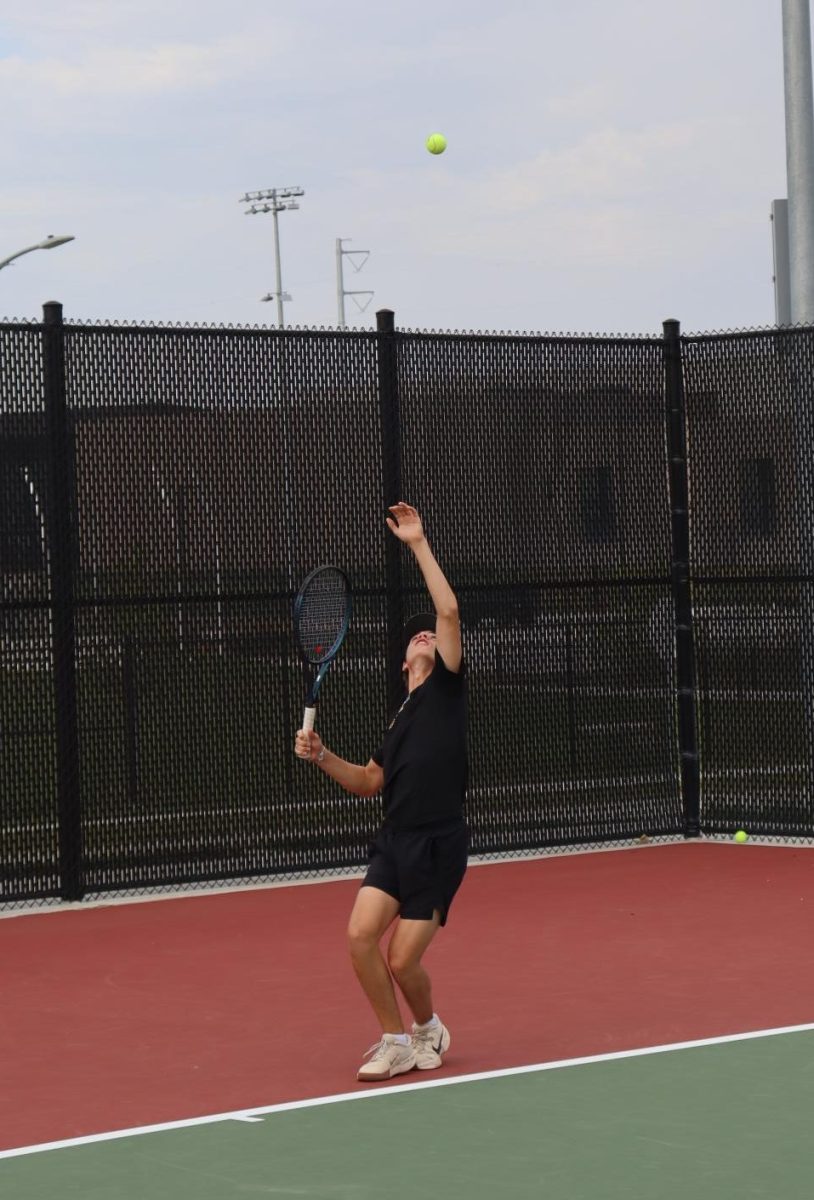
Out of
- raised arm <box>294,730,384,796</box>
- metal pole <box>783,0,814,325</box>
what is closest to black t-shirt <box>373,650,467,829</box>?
raised arm <box>294,730,384,796</box>

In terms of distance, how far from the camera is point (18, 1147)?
262 inches

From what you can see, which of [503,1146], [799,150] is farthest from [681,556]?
[503,1146]

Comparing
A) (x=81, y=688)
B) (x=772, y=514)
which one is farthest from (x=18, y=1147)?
(x=772, y=514)

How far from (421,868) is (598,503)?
225 inches

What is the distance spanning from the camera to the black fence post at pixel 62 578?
36.3 feet

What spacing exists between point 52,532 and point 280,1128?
5.00 meters

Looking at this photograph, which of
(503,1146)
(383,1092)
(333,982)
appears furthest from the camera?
(333,982)

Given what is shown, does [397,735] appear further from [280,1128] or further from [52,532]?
[52,532]

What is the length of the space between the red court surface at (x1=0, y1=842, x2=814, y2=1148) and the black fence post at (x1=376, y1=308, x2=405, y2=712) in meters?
1.30

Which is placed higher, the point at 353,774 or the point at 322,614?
the point at 322,614

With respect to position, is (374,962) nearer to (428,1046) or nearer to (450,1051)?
(428,1046)

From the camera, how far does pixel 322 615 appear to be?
7887 mm

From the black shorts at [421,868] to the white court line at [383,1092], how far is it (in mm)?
576

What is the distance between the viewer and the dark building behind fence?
11156 mm
